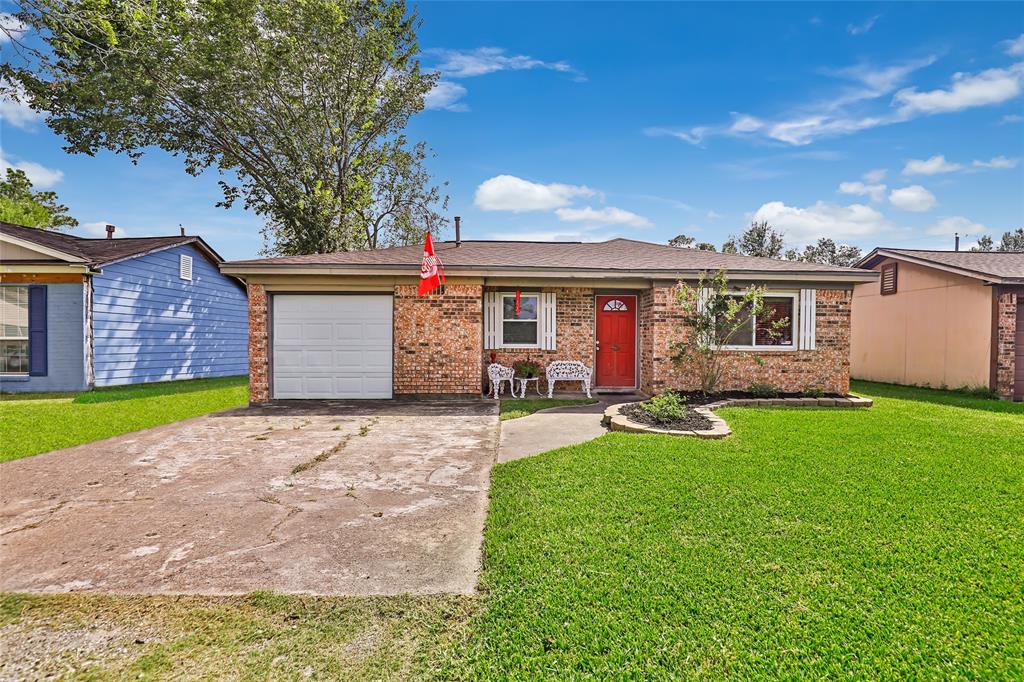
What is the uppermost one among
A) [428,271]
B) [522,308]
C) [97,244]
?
A: [97,244]

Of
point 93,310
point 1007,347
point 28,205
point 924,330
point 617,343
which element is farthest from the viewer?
point 28,205

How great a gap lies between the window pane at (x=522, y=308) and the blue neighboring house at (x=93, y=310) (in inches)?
395

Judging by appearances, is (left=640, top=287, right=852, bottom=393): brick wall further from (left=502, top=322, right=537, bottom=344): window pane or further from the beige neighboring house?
the beige neighboring house

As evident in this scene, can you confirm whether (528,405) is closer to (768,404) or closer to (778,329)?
(768,404)

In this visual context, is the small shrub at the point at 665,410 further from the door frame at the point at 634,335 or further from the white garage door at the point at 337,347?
the white garage door at the point at 337,347

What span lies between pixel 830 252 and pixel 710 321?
4548 cm

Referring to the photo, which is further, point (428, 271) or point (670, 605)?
point (428, 271)

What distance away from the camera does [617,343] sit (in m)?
10.9

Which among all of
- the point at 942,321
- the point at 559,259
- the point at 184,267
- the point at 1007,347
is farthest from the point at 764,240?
the point at 184,267

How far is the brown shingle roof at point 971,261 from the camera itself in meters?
10.6

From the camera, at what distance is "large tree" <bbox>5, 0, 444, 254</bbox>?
15.7 m

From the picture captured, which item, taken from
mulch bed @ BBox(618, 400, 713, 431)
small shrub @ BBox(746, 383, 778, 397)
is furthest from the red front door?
mulch bed @ BBox(618, 400, 713, 431)

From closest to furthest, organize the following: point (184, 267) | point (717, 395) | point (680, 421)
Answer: point (680, 421)
point (717, 395)
point (184, 267)

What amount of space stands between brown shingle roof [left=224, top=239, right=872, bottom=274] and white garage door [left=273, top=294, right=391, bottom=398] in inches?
31.5
